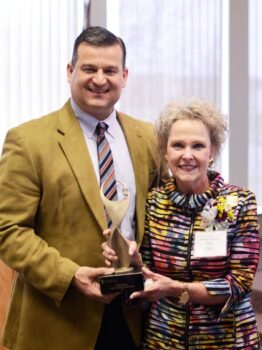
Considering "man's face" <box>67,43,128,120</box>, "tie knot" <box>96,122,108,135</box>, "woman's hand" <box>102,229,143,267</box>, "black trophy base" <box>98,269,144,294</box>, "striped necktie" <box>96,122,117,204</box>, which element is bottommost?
"black trophy base" <box>98,269,144,294</box>

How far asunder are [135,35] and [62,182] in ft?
7.96

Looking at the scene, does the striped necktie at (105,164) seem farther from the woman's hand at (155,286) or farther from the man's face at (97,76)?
the woman's hand at (155,286)

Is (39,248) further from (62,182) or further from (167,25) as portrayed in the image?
(167,25)

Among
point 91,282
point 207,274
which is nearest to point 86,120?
point 91,282

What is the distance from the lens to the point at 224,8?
4992 mm

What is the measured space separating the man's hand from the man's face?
0.55m

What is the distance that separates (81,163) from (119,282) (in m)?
0.43

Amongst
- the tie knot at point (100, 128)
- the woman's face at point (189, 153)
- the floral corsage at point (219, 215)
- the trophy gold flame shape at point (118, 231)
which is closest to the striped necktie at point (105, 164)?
the tie knot at point (100, 128)

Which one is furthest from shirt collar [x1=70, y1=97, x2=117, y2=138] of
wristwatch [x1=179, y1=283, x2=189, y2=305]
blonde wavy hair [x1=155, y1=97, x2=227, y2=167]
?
wristwatch [x1=179, y1=283, x2=189, y2=305]

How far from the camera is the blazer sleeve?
6.95ft

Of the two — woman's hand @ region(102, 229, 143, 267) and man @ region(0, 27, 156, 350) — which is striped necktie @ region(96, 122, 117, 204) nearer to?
man @ region(0, 27, 156, 350)

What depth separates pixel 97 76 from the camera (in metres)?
2.19

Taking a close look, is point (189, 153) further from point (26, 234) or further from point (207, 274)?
point (26, 234)

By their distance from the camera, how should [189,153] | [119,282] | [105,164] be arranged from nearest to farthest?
[119,282] → [189,153] → [105,164]
